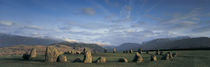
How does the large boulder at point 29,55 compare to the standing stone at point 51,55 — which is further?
the large boulder at point 29,55

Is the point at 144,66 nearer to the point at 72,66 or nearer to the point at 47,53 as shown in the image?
the point at 72,66

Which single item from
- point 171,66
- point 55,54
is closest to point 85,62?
point 55,54

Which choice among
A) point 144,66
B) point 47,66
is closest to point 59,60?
point 47,66

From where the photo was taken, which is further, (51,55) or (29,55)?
(29,55)

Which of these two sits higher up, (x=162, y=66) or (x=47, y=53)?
(x=47, y=53)

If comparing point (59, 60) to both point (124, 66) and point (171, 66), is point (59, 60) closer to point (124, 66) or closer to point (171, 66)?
point (124, 66)

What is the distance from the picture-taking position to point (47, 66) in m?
23.7

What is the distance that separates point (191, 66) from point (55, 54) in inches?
936

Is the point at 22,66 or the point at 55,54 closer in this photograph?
the point at 22,66

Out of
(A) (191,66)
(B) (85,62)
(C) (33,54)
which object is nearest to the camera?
(A) (191,66)

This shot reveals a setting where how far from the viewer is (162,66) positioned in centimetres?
2331

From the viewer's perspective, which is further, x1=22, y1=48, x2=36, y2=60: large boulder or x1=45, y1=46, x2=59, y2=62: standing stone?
x1=22, y1=48, x2=36, y2=60: large boulder

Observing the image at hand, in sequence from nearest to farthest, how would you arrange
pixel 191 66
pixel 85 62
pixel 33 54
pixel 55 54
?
1. pixel 191 66
2. pixel 85 62
3. pixel 55 54
4. pixel 33 54

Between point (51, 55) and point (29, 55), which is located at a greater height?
point (51, 55)
